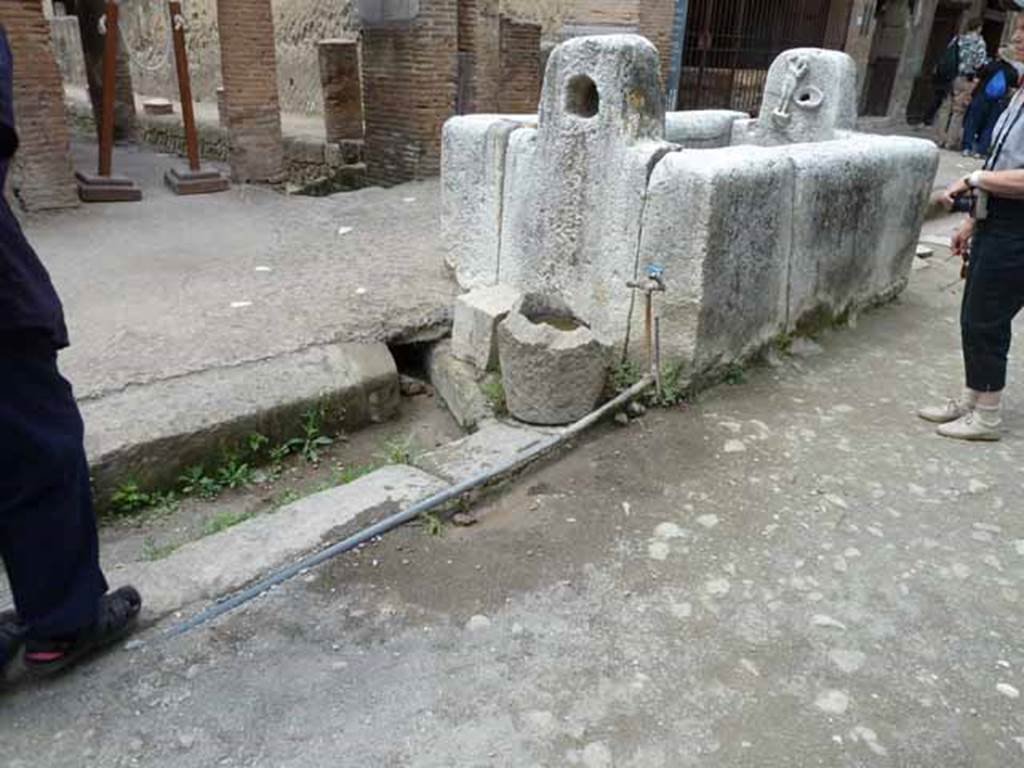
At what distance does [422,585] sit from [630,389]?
54.0 inches

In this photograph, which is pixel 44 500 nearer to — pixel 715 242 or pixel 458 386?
pixel 458 386

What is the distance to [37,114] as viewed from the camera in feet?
20.4

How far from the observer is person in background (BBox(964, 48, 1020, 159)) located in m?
10.4

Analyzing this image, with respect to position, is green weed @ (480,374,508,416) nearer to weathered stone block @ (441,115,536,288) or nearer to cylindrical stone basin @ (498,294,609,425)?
cylindrical stone basin @ (498,294,609,425)

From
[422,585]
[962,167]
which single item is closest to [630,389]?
[422,585]

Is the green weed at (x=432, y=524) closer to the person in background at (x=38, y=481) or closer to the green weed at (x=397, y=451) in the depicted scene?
the green weed at (x=397, y=451)

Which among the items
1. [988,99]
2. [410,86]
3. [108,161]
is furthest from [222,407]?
[988,99]

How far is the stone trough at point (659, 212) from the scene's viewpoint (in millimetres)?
3350

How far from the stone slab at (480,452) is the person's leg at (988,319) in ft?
5.69

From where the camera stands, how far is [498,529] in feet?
9.06

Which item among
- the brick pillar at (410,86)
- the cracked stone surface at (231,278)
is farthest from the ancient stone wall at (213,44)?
the cracked stone surface at (231,278)

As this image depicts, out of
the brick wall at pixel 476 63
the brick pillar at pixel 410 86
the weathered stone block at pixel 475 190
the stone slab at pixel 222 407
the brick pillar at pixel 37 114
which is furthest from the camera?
the brick wall at pixel 476 63

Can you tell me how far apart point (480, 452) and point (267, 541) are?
0.89 m

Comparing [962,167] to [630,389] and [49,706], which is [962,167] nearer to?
[630,389]
